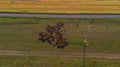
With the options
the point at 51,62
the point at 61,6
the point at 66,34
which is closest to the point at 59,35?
the point at 66,34

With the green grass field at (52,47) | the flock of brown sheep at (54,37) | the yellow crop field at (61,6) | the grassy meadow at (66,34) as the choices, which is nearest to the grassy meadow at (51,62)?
the green grass field at (52,47)

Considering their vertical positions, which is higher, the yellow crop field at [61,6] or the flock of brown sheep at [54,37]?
the flock of brown sheep at [54,37]

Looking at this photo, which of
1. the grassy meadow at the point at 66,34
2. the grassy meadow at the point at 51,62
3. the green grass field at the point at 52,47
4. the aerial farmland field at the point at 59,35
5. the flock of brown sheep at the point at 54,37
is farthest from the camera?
the flock of brown sheep at the point at 54,37

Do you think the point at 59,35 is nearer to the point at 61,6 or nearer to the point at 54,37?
the point at 54,37

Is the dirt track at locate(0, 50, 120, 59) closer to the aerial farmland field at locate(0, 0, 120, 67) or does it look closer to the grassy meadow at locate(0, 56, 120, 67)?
the aerial farmland field at locate(0, 0, 120, 67)

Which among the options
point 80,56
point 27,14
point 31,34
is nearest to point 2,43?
point 31,34

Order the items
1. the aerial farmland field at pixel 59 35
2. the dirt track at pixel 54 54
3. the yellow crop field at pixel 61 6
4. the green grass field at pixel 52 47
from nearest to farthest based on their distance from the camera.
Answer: the green grass field at pixel 52 47 < the aerial farmland field at pixel 59 35 < the dirt track at pixel 54 54 < the yellow crop field at pixel 61 6

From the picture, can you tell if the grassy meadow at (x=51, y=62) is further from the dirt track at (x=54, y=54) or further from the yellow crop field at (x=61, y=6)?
the yellow crop field at (x=61, y=6)
